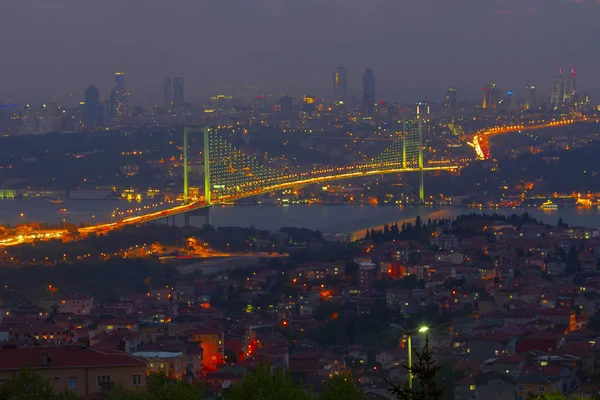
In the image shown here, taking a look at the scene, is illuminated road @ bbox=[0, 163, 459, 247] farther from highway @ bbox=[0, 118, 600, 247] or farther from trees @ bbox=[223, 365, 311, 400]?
trees @ bbox=[223, 365, 311, 400]

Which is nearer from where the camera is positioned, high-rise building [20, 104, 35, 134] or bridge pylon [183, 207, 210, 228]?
bridge pylon [183, 207, 210, 228]

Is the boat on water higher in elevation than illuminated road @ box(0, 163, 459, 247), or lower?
lower

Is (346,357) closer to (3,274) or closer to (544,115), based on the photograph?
(3,274)

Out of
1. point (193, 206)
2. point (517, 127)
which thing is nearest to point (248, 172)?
point (193, 206)

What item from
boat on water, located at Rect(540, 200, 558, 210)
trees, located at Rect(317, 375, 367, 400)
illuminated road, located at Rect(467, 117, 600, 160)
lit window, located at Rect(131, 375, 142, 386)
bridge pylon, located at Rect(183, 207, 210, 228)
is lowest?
boat on water, located at Rect(540, 200, 558, 210)

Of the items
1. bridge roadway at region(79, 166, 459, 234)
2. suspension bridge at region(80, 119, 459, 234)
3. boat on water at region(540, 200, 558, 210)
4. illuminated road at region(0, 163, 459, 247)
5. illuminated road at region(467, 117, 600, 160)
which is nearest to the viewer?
illuminated road at region(0, 163, 459, 247)

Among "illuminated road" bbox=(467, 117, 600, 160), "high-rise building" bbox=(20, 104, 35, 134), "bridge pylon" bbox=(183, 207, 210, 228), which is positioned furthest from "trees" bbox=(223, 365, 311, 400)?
"high-rise building" bbox=(20, 104, 35, 134)

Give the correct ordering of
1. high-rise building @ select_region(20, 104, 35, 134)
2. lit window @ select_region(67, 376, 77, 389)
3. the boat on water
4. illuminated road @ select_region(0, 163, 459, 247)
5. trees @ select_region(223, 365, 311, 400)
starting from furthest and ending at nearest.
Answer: high-rise building @ select_region(20, 104, 35, 134), the boat on water, illuminated road @ select_region(0, 163, 459, 247), lit window @ select_region(67, 376, 77, 389), trees @ select_region(223, 365, 311, 400)
